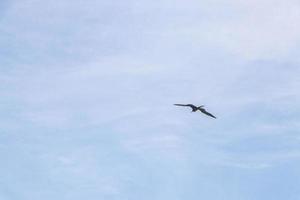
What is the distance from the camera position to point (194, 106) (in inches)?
4188

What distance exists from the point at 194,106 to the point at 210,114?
768cm

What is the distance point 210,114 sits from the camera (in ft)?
337
